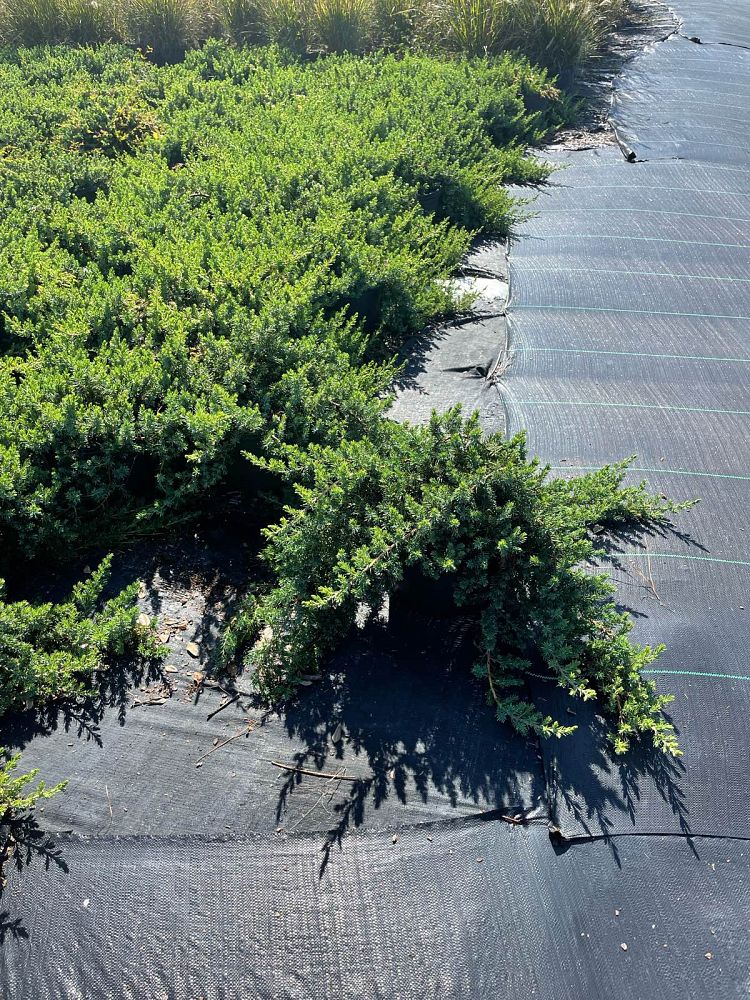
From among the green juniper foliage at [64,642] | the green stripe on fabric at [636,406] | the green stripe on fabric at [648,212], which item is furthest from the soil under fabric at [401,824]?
the green stripe on fabric at [648,212]

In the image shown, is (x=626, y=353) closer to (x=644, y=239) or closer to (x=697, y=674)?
(x=644, y=239)

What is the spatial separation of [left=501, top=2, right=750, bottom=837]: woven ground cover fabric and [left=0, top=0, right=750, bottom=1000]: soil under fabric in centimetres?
2

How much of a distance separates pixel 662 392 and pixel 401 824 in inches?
136

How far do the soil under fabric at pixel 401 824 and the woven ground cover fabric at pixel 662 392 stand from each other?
0.02 m

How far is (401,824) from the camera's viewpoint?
2875mm

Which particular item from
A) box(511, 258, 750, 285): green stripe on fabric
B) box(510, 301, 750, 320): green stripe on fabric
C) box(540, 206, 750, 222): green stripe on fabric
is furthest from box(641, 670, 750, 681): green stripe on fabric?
box(540, 206, 750, 222): green stripe on fabric

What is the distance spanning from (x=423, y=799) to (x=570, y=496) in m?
1.58

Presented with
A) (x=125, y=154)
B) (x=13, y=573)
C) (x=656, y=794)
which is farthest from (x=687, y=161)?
(x=13, y=573)

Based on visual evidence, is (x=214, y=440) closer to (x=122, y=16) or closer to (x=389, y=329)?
(x=389, y=329)

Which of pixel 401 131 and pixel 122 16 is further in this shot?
pixel 122 16

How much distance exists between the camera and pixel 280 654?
342 centimetres

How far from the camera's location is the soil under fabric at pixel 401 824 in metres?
2.54

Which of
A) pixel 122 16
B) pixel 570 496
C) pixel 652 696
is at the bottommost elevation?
pixel 652 696

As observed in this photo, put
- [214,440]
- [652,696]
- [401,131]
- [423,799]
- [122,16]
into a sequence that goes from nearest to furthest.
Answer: [423,799]
[652,696]
[214,440]
[401,131]
[122,16]
